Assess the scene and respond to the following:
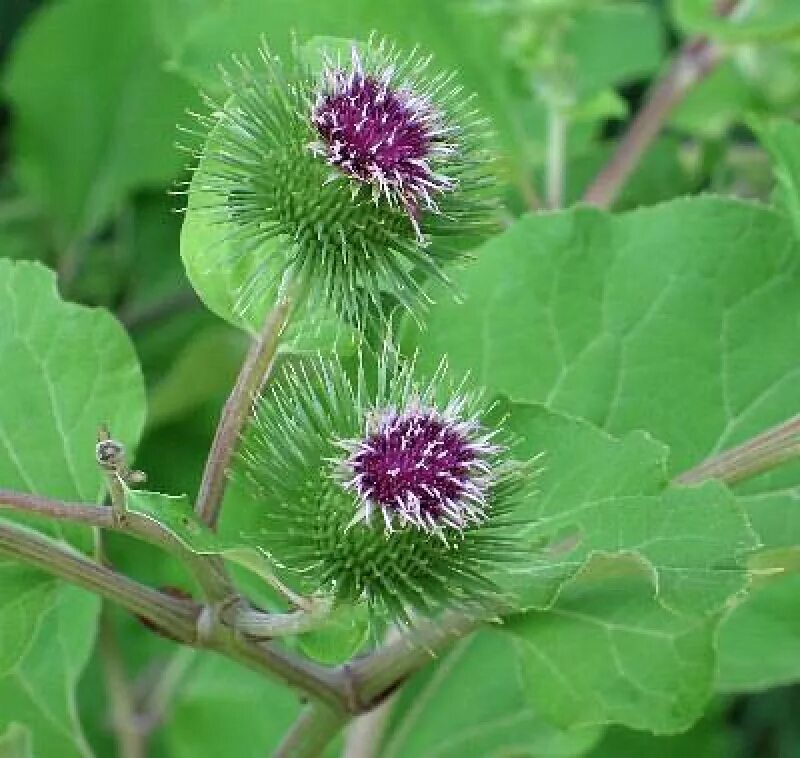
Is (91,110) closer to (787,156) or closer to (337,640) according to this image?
(787,156)

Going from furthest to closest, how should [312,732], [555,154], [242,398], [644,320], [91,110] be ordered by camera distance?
[91,110], [555,154], [644,320], [312,732], [242,398]

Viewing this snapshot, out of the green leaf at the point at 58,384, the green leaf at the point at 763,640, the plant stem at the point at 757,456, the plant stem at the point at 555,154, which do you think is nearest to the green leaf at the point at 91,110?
the plant stem at the point at 555,154

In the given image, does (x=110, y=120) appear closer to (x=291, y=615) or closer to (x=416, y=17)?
(x=416, y=17)

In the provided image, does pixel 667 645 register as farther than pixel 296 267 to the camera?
Yes

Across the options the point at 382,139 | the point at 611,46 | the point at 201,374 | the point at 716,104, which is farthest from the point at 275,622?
the point at 611,46

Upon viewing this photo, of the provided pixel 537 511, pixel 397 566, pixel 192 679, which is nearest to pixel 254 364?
pixel 397 566

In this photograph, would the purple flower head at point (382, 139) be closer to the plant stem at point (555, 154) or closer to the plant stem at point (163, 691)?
the plant stem at point (555, 154)
